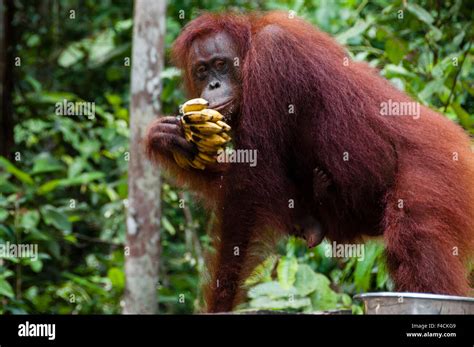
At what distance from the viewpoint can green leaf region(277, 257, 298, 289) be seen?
13.9 feet

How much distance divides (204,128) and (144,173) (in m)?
1.71

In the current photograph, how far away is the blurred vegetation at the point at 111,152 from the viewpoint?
15.2ft

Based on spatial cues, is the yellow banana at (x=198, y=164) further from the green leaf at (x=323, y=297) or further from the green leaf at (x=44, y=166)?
the green leaf at (x=44, y=166)

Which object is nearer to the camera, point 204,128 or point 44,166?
point 204,128

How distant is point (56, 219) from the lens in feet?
17.9

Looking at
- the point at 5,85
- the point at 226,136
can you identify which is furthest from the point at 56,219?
the point at 226,136

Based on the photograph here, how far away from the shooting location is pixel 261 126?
369 centimetres

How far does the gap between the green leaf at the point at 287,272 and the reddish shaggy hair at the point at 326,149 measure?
0.47 meters

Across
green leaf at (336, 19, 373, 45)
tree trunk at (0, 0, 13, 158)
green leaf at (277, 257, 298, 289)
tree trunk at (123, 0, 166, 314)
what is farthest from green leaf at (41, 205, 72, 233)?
green leaf at (336, 19, 373, 45)

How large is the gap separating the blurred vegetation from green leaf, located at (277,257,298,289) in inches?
0.4

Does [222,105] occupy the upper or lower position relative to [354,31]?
lower

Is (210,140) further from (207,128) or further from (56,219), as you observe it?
(56,219)

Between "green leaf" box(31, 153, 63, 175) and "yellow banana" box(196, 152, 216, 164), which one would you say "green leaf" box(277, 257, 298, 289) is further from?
"green leaf" box(31, 153, 63, 175)

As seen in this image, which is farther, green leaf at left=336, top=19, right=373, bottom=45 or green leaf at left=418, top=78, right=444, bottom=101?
green leaf at left=336, top=19, right=373, bottom=45
